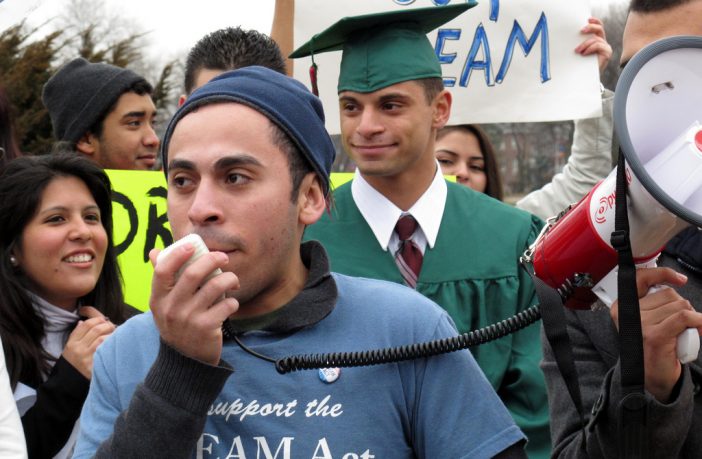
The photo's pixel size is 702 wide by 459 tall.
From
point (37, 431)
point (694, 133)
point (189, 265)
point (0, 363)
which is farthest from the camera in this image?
point (37, 431)

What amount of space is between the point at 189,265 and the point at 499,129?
38321mm

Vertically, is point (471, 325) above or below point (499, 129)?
below

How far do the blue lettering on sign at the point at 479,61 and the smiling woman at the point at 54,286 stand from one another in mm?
1825

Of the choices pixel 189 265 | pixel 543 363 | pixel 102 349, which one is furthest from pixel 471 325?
pixel 189 265

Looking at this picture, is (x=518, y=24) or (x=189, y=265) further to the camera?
(x=518, y=24)

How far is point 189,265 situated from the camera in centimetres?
183

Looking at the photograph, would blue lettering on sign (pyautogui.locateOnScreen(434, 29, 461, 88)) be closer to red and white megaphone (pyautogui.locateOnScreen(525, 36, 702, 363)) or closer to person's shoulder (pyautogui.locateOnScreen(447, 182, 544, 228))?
person's shoulder (pyautogui.locateOnScreen(447, 182, 544, 228))

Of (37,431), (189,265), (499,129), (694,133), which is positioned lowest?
(37,431)

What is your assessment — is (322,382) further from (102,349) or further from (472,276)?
(472,276)

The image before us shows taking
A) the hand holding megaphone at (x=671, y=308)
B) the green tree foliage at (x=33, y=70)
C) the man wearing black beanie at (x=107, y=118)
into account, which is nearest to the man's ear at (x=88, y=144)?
the man wearing black beanie at (x=107, y=118)

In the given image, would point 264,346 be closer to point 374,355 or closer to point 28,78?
point 374,355

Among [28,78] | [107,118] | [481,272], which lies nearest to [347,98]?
[481,272]

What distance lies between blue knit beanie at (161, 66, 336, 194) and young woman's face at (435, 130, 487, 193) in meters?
3.02

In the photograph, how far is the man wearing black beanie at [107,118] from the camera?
4891 mm
